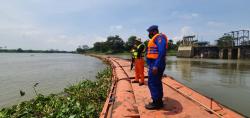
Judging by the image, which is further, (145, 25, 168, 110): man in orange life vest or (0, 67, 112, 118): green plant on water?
(0, 67, 112, 118): green plant on water

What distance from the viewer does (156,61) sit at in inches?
170

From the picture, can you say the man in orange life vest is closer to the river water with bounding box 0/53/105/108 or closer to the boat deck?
the boat deck

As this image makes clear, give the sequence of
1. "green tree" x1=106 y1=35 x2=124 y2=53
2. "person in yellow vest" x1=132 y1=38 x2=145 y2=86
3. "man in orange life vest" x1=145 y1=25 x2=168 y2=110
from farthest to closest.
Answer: "green tree" x1=106 y1=35 x2=124 y2=53 < "person in yellow vest" x1=132 y1=38 x2=145 y2=86 < "man in orange life vest" x1=145 y1=25 x2=168 y2=110

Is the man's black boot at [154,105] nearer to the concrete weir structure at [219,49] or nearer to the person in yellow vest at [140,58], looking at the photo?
the person in yellow vest at [140,58]

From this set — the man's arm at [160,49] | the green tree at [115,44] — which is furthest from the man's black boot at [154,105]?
the green tree at [115,44]

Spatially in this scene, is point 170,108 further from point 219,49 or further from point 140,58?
point 219,49

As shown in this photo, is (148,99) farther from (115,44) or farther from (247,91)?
(115,44)

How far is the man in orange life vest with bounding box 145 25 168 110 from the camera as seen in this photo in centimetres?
429

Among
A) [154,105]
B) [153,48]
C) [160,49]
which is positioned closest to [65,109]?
[154,105]

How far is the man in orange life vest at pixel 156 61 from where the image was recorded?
169 inches

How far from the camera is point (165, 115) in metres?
4.14

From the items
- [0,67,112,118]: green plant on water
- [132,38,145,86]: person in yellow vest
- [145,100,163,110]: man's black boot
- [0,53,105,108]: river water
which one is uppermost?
[132,38,145,86]: person in yellow vest

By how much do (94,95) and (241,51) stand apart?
4830 centimetres

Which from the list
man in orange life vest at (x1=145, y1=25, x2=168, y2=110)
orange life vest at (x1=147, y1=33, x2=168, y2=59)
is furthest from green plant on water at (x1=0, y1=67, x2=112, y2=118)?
orange life vest at (x1=147, y1=33, x2=168, y2=59)
